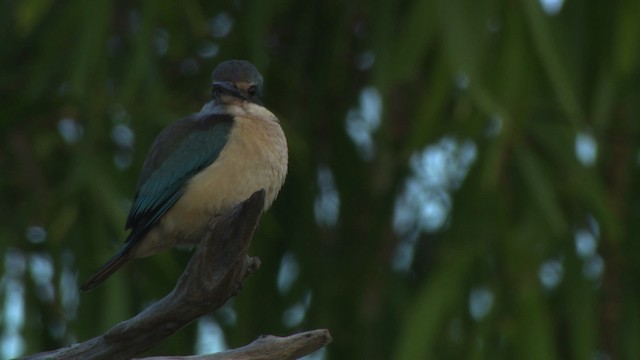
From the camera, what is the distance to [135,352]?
3906 millimetres

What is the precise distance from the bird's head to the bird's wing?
0.25 feet

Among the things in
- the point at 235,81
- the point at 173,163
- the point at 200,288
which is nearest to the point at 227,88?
the point at 235,81

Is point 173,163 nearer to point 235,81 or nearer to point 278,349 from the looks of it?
point 235,81

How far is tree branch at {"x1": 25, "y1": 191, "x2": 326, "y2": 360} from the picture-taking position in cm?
373

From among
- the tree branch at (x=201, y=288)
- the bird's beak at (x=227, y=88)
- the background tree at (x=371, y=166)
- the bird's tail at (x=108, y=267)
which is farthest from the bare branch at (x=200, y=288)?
the background tree at (x=371, y=166)

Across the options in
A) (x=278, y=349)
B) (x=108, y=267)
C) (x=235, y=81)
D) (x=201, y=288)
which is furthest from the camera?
(x=235, y=81)

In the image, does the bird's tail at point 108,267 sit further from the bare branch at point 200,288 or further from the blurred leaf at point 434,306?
the blurred leaf at point 434,306

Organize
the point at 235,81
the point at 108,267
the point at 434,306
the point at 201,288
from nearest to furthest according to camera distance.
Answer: the point at 201,288 → the point at 108,267 → the point at 235,81 → the point at 434,306

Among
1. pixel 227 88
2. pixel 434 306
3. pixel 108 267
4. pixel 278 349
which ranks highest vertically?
→ pixel 227 88

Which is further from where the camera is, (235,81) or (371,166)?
(371,166)

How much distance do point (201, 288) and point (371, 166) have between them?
9.08 ft

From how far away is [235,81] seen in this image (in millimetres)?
4633

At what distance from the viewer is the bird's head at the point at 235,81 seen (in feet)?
15.2

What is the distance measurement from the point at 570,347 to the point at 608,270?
1.17 feet
